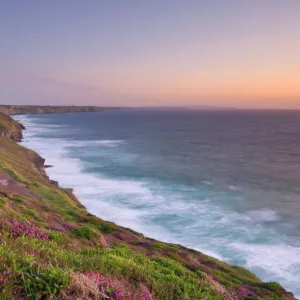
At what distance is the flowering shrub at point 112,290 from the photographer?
5.92 metres

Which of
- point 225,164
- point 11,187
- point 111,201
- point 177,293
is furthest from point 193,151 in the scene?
point 177,293

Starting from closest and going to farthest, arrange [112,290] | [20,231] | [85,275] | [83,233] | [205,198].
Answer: [112,290] → [85,275] → [20,231] → [83,233] → [205,198]

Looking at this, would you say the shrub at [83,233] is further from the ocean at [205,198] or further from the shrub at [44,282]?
the ocean at [205,198]

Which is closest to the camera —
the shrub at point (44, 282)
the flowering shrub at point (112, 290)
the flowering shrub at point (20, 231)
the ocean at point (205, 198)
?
the shrub at point (44, 282)

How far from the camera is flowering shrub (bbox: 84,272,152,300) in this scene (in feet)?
19.4

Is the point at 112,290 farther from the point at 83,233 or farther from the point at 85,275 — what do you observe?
the point at 83,233

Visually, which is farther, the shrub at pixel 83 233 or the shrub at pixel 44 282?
the shrub at pixel 83 233

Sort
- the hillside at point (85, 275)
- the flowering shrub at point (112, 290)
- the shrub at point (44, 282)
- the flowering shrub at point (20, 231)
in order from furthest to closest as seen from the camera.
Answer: the flowering shrub at point (20, 231)
the flowering shrub at point (112, 290)
the hillside at point (85, 275)
the shrub at point (44, 282)

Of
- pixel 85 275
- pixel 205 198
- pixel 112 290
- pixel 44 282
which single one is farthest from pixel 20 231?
pixel 205 198

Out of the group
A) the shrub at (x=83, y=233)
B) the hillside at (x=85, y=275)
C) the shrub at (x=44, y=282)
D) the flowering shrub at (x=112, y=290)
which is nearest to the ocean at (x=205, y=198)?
the hillside at (x=85, y=275)

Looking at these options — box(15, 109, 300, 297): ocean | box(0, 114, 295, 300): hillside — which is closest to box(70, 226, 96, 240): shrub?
box(0, 114, 295, 300): hillside

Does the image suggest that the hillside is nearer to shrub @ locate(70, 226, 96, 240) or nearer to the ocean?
shrub @ locate(70, 226, 96, 240)

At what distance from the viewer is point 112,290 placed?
19.8ft

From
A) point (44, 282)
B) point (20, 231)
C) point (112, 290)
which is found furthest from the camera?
point (20, 231)
